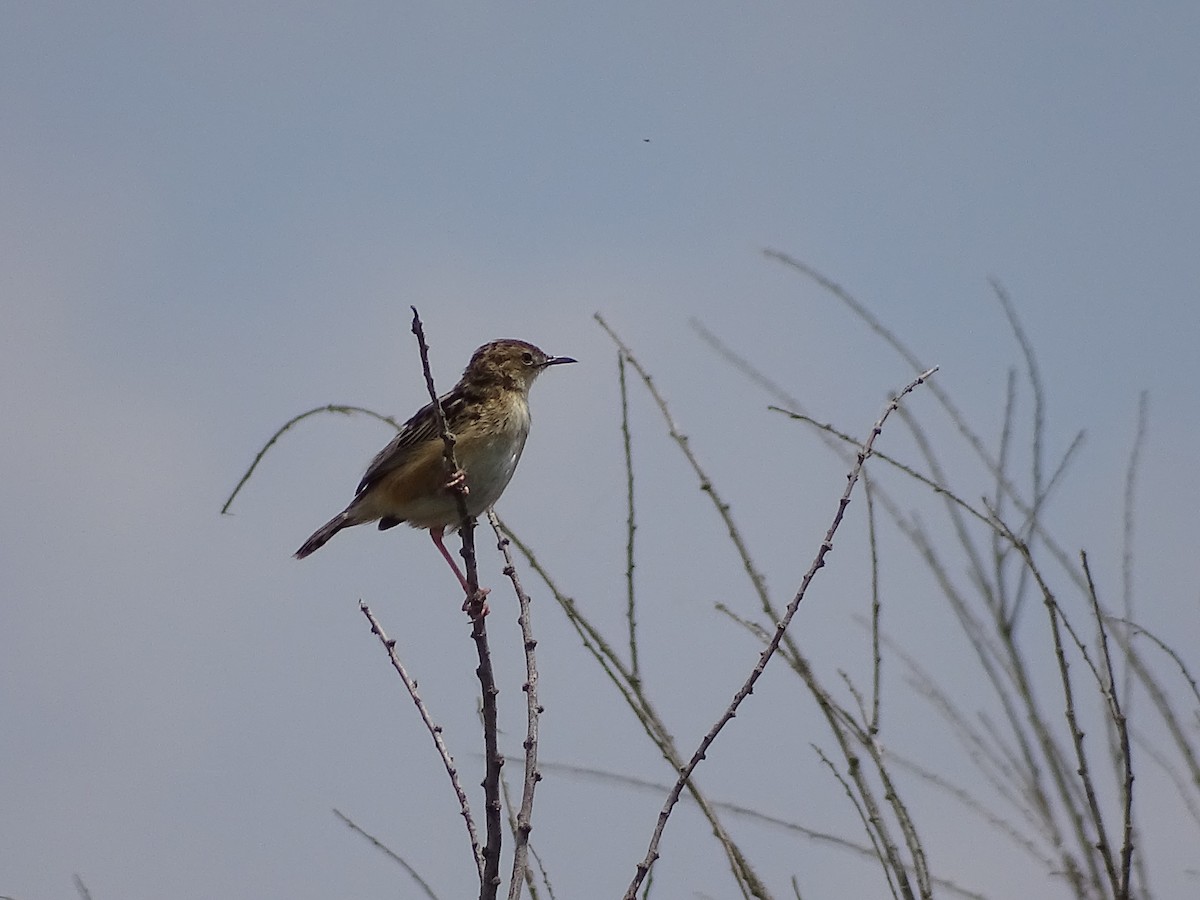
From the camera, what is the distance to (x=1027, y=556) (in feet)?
13.0

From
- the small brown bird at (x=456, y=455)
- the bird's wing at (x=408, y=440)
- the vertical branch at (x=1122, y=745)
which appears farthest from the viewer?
the bird's wing at (x=408, y=440)

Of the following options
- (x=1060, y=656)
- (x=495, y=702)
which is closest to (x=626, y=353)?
(x=495, y=702)

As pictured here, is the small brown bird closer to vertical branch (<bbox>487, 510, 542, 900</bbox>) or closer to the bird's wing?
the bird's wing

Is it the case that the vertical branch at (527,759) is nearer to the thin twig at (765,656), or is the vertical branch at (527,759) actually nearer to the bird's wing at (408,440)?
the thin twig at (765,656)

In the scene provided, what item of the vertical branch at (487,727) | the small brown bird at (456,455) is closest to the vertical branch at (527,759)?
the vertical branch at (487,727)

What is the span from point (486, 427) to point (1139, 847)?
13.7ft

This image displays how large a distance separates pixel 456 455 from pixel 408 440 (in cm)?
47

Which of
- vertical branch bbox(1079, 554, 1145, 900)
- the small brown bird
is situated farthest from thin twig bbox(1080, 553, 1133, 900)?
the small brown bird

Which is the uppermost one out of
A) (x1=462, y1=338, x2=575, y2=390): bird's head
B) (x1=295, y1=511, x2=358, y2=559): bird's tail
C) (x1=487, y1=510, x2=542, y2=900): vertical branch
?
(x1=462, y1=338, x2=575, y2=390): bird's head

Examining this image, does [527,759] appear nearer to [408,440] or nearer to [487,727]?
[487,727]

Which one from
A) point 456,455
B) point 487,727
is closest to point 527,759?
point 487,727

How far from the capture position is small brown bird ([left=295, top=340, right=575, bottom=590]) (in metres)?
6.91

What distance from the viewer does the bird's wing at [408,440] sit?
23.4 ft

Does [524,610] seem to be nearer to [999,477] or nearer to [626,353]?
[626,353]
